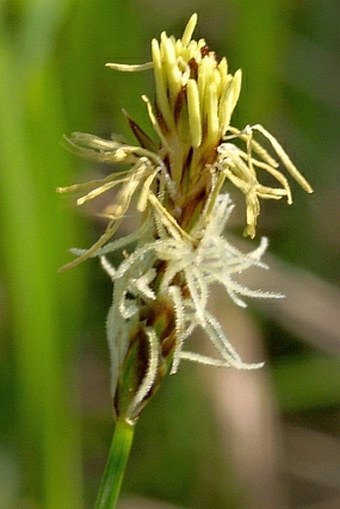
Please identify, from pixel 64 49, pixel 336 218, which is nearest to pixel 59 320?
pixel 64 49

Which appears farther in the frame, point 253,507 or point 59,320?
point 253,507

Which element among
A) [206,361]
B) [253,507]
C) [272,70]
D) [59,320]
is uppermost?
[206,361]

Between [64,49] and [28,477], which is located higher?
[64,49]

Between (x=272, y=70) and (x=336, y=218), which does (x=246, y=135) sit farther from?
(x=336, y=218)

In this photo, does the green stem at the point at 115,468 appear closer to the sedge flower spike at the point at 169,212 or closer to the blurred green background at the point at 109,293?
the sedge flower spike at the point at 169,212

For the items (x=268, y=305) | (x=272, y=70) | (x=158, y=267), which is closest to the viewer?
(x=158, y=267)

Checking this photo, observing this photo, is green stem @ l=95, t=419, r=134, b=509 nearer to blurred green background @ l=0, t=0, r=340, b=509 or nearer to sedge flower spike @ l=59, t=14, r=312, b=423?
sedge flower spike @ l=59, t=14, r=312, b=423
